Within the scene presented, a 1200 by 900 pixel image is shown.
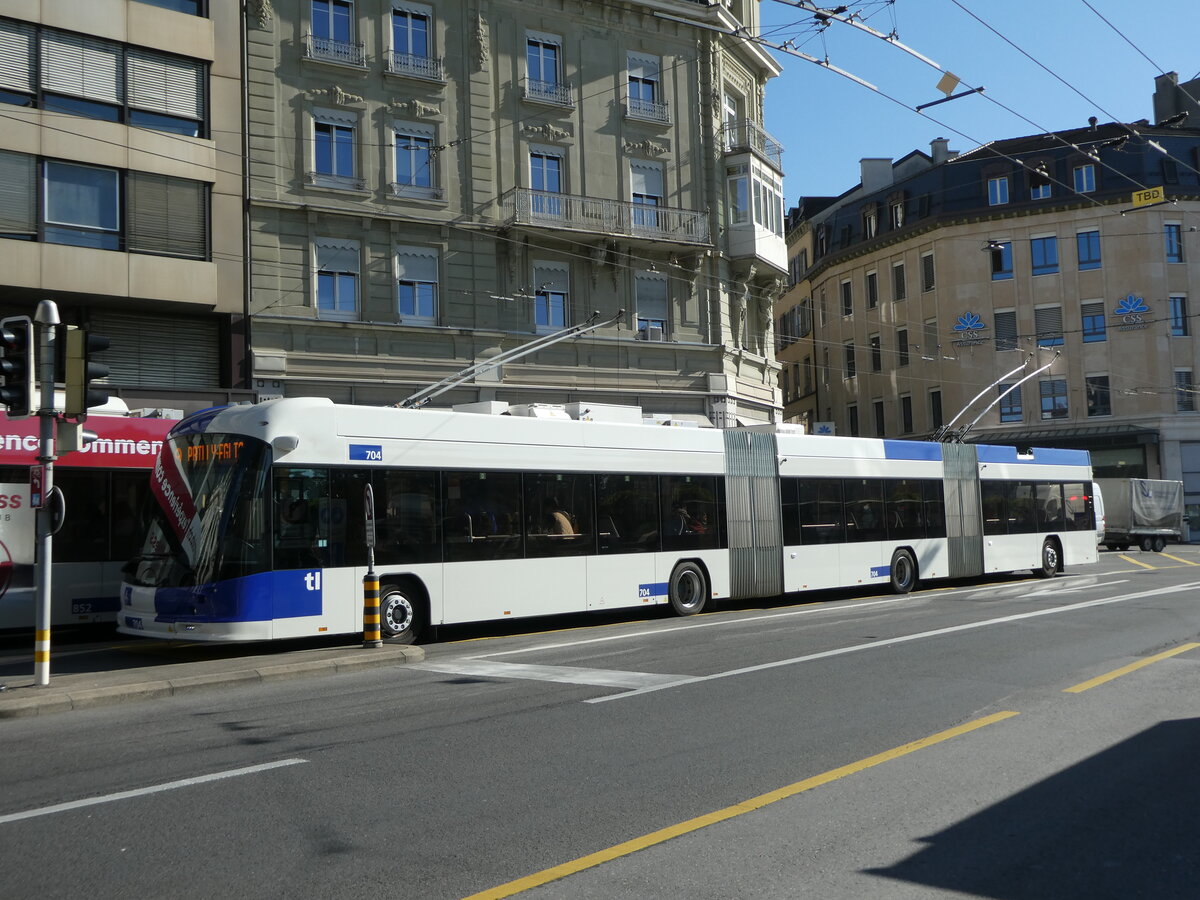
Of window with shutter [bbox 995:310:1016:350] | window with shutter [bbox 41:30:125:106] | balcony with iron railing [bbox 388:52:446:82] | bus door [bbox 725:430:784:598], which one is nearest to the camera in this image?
bus door [bbox 725:430:784:598]

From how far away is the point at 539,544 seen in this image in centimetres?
1617

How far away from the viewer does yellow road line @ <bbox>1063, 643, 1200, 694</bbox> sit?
9773 millimetres

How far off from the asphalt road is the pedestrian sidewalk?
373 millimetres

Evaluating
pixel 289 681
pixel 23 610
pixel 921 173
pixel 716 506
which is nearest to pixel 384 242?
pixel 716 506

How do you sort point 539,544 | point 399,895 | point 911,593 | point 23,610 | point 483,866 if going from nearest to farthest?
point 399,895, point 483,866, point 23,610, point 539,544, point 911,593

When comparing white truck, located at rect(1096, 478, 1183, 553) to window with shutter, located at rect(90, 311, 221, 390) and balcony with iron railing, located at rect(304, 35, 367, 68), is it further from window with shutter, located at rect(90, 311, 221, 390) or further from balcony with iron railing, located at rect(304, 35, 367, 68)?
window with shutter, located at rect(90, 311, 221, 390)

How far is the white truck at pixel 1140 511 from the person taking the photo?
141ft

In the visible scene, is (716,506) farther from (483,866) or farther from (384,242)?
(483,866)

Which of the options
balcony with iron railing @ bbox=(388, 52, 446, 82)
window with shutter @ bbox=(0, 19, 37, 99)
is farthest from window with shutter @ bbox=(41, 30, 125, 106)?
balcony with iron railing @ bbox=(388, 52, 446, 82)

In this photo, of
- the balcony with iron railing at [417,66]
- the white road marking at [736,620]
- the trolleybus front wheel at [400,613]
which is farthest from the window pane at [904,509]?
the balcony with iron railing at [417,66]

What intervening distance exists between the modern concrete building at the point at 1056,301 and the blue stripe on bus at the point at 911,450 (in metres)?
26.8

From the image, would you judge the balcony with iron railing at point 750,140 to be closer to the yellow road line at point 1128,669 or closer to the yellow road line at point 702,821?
the yellow road line at point 1128,669

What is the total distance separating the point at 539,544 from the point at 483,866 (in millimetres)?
11064

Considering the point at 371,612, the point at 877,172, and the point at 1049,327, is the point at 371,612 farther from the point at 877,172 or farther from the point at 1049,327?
the point at 877,172
